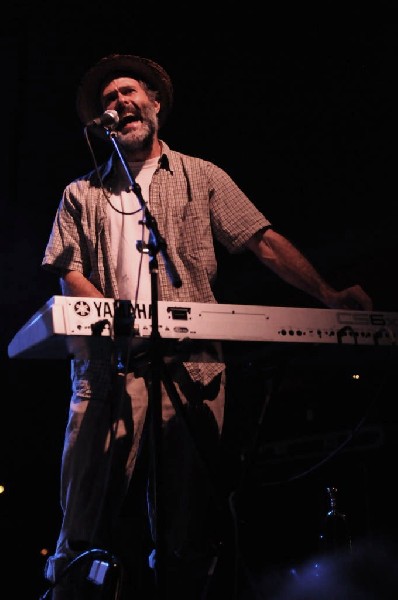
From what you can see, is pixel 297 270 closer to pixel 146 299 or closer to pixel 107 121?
pixel 146 299

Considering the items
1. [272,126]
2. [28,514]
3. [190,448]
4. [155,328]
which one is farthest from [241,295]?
[155,328]

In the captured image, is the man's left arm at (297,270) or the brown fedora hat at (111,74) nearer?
the man's left arm at (297,270)

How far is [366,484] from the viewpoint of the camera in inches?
128

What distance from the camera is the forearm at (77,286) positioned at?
2.11 m

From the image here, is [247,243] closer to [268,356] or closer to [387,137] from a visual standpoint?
[268,356]

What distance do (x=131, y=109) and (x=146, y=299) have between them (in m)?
0.93

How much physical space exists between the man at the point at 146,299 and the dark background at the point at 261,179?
0.82m

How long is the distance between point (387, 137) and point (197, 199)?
186 centimetres

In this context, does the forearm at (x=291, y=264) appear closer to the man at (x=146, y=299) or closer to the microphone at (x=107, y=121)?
the man at (x=146, y=299)

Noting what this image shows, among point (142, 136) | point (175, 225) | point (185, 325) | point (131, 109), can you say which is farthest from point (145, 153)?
point (185, 325)

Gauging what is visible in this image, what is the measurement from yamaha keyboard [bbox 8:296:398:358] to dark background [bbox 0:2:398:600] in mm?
1195

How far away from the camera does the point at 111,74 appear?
2.81 metres

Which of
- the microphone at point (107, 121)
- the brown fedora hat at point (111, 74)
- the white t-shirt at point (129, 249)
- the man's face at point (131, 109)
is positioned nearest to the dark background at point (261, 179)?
the brown fedora hat at point (111, 74)

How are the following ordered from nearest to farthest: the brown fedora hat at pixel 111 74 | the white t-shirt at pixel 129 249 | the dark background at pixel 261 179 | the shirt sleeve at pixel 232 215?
the white t-shirt at pixel 129 249 < the shirt sleeve at pixel 232 215 < the brown fedora hat at pixel 111 74 < the dark background at pixel 261 179
